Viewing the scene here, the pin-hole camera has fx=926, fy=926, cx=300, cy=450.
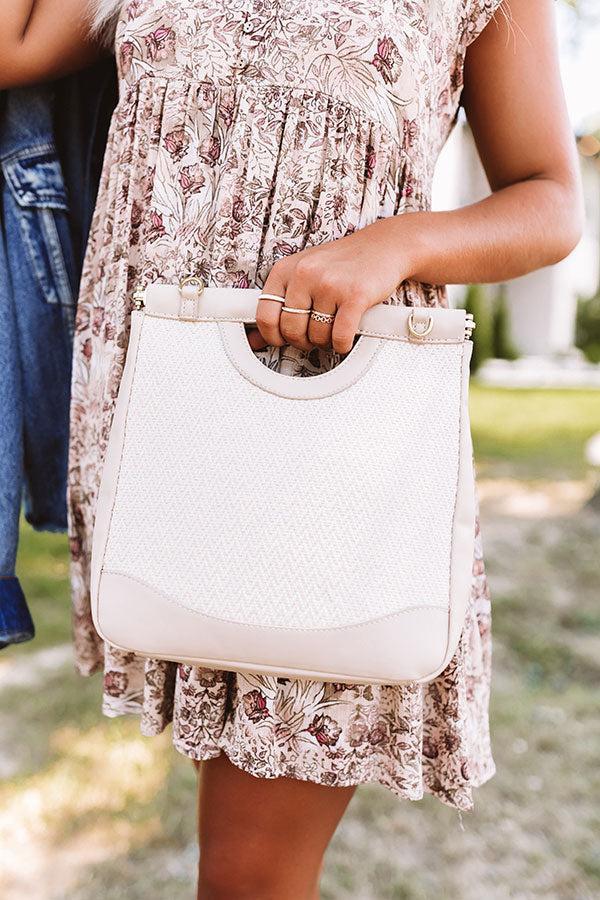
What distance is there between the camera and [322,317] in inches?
38.5

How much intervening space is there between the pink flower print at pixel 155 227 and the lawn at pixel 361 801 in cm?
117

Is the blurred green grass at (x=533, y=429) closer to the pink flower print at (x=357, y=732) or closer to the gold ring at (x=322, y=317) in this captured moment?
the pink flower print at (x=357, y=732)

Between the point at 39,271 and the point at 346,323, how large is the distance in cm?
56

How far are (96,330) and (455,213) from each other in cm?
50

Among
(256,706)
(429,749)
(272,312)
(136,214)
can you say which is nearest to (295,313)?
(272,312)

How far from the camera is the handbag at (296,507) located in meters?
0.96

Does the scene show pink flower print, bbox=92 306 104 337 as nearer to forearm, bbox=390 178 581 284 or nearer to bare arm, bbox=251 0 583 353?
bare arm, bbox=251 0 583 353

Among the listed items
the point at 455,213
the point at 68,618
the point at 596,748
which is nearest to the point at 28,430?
the point at 455,213

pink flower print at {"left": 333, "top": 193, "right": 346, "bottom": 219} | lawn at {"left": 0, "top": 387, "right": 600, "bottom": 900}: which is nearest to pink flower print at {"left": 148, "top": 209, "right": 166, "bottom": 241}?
pink flower print at {"left": 333, "top": 193, "right": 346, "bottom": 219}

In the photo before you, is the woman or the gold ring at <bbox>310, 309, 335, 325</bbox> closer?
the gold ring at <bbox>310, 309, 335, 325</bbox>

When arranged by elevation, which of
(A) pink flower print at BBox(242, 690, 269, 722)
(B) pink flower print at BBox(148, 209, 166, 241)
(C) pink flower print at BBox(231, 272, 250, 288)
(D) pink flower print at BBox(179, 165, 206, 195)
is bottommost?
(A) pink flower print at BBox(242, 690, 269, 722)

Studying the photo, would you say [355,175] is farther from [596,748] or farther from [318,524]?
[596,748]

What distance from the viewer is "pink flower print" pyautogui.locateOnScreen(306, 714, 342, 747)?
1099mm

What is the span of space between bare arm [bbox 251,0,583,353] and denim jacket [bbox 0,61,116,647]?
17.1 inches
